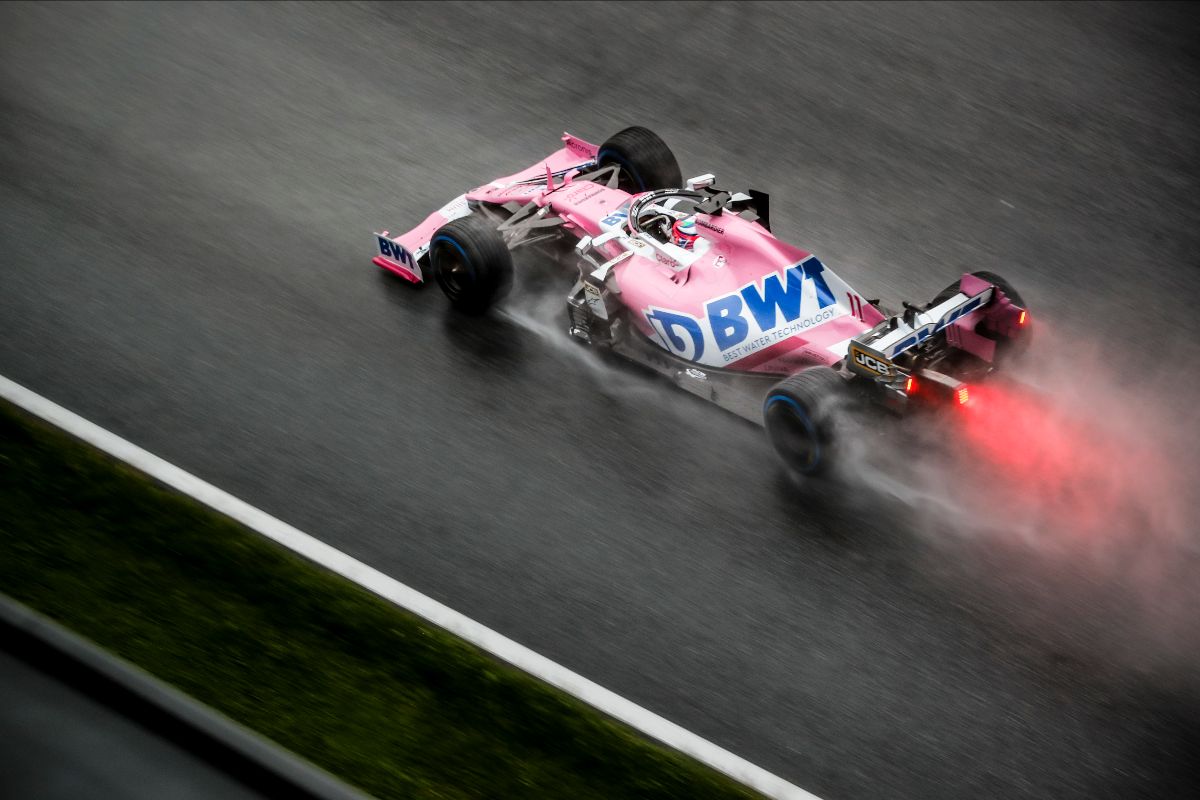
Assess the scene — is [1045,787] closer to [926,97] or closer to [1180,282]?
[1180,282]

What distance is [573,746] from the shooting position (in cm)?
593

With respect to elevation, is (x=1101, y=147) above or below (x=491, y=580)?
above

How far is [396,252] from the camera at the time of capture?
30.0 feet

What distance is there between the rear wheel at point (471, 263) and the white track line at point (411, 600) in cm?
229

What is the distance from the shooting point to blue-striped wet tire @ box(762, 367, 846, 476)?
728 cm

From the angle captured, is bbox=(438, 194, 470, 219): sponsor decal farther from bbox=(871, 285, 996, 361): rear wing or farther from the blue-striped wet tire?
bbox=(871, 285, 996, 361): rear wing

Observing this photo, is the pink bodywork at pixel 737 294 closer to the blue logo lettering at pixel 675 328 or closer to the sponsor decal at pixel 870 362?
the blue logo lettering at pixel 675 328

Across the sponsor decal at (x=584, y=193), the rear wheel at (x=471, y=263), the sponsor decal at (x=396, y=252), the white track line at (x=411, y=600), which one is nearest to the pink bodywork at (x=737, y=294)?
the sponsor decal at (x=584, y=193)

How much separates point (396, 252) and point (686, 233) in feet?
7.49

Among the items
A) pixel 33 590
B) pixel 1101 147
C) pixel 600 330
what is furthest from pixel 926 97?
pixel 33 590

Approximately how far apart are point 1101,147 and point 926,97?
166 cm

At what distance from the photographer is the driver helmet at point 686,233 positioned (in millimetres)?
8383

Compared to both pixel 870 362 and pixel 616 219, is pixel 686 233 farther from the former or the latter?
pixel 870 362

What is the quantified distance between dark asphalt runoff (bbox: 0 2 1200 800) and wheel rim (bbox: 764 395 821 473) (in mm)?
231
